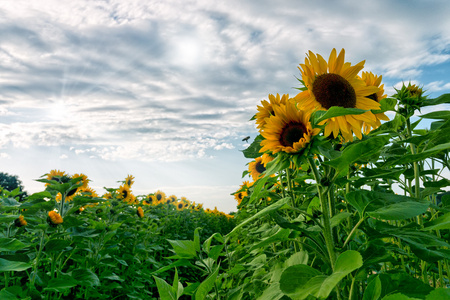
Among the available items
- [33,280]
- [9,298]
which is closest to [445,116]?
[9,298]

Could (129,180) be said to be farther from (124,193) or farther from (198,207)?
(198,207)

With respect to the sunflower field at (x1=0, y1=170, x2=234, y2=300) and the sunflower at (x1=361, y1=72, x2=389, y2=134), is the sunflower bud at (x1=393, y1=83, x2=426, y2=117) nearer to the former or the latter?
the sunflower at (x1=361, y1=72, x2=389, y2=134)

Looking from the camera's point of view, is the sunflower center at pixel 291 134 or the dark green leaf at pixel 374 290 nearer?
the dark green leaf at pixel 374 290

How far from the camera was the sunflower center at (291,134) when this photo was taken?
1.14 m

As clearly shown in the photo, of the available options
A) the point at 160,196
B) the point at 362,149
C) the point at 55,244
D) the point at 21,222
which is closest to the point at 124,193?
the point at 21,222

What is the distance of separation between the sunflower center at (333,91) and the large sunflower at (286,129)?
0.51 ft

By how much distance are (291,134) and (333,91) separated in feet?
1.01

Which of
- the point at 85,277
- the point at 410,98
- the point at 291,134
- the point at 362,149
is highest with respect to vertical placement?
the point at 410,98

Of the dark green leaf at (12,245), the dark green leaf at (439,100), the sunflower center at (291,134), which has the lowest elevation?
the dark green leaf at (12,245)

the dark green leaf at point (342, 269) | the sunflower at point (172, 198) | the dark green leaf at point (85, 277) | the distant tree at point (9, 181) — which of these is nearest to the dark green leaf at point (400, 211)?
the dark green leaf at point (342, 269)

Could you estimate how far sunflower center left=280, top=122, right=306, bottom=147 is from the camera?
45.0 inches

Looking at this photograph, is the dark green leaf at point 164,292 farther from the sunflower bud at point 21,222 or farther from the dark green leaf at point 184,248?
the sunflower bud at point 21,222

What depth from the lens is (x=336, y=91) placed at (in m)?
1.32

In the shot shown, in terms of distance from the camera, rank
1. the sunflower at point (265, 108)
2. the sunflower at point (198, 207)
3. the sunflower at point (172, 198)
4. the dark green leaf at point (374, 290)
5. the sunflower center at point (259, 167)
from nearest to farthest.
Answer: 1. the dark green leaf at point (374, 290)
2. the sunflower at point (265, 108)
3. the sunflower center at point (259, 167)
4. the sunflower at point (172, 198)
5. the sunflower at point (198, 207)
